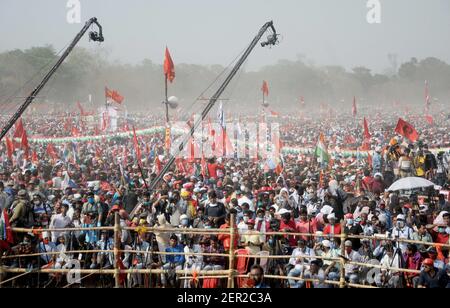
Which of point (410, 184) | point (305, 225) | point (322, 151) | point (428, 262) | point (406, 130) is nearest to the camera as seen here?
point (428, 262)

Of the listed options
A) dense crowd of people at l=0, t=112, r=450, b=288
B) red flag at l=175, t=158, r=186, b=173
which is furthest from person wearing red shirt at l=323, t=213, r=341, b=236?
red flag at l=175, t=158, r=186, b=173

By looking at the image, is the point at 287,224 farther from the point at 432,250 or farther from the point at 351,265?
the point at 432,250

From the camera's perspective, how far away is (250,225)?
8.84m

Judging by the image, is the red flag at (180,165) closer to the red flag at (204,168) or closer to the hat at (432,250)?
the red flag at (204,168)

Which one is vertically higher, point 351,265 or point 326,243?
point 326,243

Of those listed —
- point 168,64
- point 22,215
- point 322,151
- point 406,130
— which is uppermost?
point 168,64

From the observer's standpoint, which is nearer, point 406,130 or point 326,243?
point 326,243

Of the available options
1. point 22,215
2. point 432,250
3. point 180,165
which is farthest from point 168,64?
point 432,250

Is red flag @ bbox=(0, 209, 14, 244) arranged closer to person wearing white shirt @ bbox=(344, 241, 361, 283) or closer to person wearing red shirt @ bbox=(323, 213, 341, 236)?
person wearing red shirt @ bbox=(323, 213, 341, 236)
